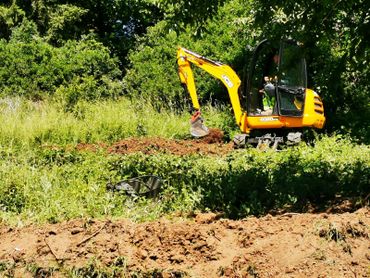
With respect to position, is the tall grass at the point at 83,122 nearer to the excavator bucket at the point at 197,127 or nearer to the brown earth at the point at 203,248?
the excavator bucket at the point at 197,127

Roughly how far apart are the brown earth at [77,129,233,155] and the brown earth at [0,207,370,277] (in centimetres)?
558

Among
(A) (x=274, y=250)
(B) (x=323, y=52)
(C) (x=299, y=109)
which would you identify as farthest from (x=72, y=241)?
(B) (x=323, y=52)

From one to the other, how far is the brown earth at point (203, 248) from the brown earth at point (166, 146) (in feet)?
18.3

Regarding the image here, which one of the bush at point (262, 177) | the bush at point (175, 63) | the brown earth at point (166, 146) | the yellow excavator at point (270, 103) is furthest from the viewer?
the bush at point (175, 63)

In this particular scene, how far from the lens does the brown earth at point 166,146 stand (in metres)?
10.8

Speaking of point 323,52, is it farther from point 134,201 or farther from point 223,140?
point 134,201

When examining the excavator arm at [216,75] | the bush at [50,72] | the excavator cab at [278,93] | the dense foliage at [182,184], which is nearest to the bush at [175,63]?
the bush at [50,72]

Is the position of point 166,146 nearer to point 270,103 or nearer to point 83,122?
point 270,103

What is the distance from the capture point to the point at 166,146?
446 inches

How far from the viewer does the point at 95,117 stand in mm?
14078

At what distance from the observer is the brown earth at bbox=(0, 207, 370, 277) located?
401cm

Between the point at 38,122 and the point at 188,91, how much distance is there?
11.1 feet

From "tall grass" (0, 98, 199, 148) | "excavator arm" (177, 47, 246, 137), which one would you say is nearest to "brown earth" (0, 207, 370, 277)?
"tall grass" (0, 98, 199, 148)

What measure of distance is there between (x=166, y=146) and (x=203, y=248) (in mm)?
6976
